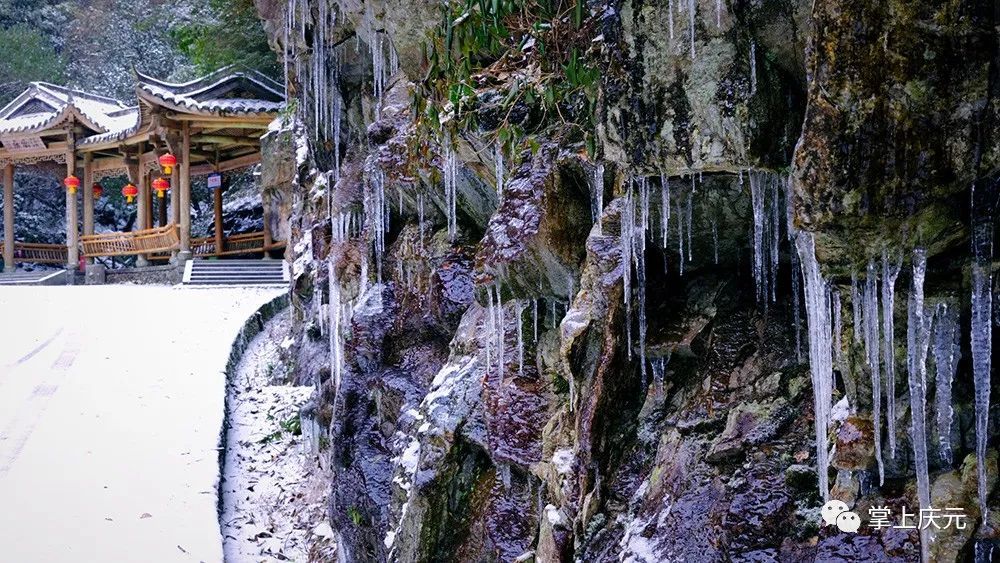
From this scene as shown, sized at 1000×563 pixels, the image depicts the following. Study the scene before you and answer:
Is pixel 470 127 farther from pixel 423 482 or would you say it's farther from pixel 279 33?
pixel 279 33

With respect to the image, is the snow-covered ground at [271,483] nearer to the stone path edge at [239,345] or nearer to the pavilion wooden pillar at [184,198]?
the stone path edge at [239,345]

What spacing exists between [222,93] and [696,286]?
15.0 meters

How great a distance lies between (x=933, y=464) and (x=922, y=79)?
1.38 meters

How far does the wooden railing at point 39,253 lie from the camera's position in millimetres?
23031

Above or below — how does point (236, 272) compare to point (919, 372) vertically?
above

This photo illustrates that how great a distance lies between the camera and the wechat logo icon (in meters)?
2.97

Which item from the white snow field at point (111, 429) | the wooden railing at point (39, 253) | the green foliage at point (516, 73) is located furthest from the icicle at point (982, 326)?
the wooden railing at point (39, 253)

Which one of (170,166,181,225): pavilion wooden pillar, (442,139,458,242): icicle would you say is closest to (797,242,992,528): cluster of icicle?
(442,139,458,242): icicle

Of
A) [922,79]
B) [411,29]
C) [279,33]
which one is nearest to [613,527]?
[922,79]

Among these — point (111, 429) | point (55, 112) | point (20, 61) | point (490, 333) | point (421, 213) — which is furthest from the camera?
point (20, 61)

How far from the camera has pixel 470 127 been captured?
5078 millimetres

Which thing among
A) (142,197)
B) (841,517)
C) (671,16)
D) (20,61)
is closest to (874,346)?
(841,517)

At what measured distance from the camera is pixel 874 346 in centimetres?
287

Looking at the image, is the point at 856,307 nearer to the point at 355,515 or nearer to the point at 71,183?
the point at 355,515
